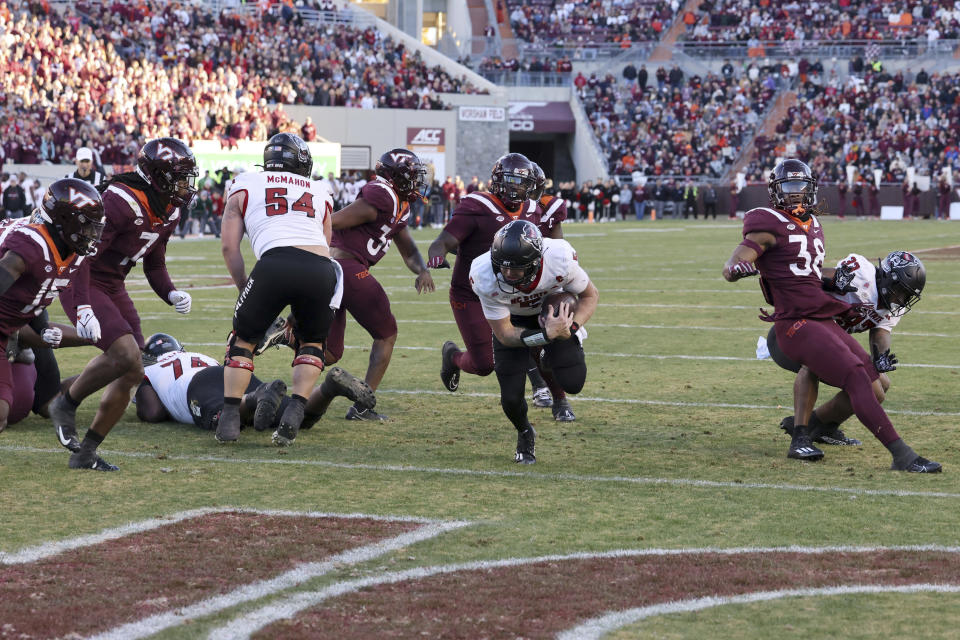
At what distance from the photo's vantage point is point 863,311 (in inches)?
289

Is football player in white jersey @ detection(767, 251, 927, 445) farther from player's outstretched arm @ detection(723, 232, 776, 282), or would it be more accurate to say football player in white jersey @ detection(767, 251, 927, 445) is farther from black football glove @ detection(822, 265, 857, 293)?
player's outstretched arm @ detection(723, 232, 776, 282)

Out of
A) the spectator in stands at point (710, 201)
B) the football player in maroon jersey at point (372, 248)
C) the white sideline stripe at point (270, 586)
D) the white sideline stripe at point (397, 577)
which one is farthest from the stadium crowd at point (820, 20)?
the white sideline stripe at point (270, 586)

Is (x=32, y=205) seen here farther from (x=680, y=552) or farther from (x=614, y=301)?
(x=680, y=552)

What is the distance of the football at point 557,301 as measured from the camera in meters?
6.67

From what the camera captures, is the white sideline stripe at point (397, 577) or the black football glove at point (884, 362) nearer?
the white sideline stripe at point (397, 577)

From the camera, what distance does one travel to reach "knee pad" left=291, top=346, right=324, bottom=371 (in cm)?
751

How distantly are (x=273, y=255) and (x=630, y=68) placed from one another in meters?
42.6

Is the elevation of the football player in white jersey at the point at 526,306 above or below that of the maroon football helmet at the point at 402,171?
below

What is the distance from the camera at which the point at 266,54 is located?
39.8 meters

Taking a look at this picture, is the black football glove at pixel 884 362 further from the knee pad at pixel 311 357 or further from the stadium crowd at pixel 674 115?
the stadium crowd at pixel 674 115

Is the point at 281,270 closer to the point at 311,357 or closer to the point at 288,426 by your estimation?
the point at 311,357

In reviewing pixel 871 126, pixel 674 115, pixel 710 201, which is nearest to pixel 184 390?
pixel 710 201

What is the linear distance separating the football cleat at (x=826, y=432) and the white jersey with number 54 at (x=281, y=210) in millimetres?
2796

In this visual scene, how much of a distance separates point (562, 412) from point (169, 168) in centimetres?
280
